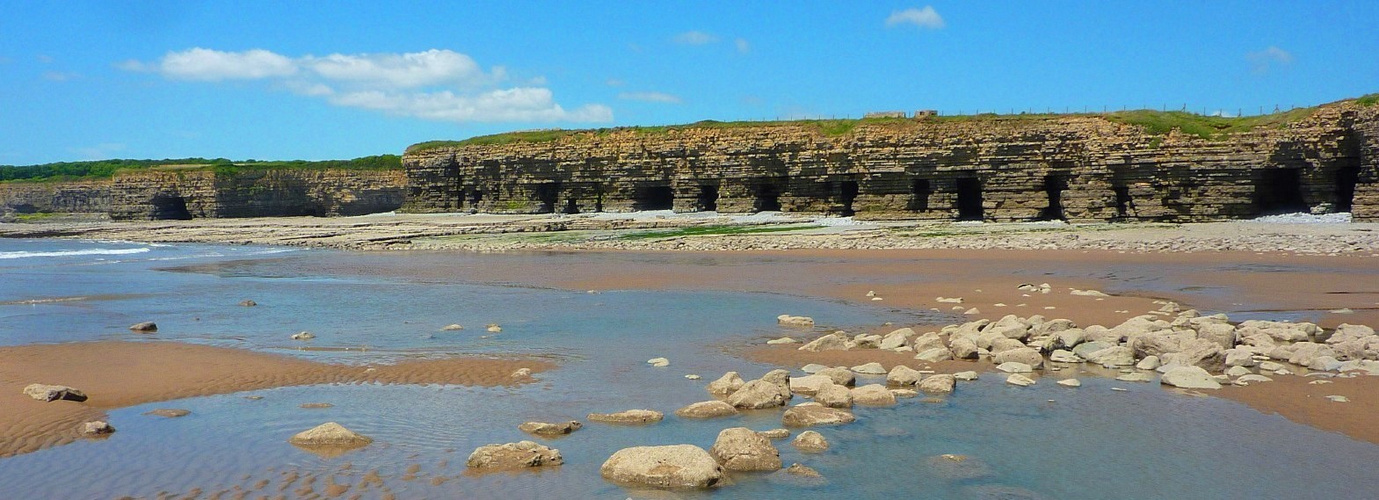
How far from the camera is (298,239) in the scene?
44156mm

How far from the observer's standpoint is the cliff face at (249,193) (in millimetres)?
70438

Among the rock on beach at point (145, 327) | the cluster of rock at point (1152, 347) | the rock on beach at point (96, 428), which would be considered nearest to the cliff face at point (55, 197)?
the rock on beach at point (145, 327)

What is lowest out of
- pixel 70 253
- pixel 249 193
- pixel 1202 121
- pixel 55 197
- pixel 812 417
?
pixel 70 253

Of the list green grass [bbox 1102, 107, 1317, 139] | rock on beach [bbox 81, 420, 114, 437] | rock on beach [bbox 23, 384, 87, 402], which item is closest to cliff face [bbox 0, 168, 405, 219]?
green grass [bbox 1102, 107, 1317, 139]

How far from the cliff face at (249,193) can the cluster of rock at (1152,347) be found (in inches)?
2648

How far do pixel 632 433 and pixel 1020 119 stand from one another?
40.7m

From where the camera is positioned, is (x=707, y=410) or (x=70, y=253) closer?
(x=707, y=410)

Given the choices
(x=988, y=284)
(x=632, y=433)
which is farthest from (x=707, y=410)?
(x=988, y=284)

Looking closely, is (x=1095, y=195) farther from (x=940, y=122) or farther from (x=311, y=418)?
(x=311, y=418)

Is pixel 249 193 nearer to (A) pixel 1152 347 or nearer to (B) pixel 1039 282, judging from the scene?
(B) pixel 1039 282

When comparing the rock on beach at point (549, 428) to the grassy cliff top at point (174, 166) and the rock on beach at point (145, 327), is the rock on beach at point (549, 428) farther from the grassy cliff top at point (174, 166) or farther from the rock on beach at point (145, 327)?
the grassy cliff top at point (174, 166)

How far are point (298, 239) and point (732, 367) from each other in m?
37.1

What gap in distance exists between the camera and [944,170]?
148ft

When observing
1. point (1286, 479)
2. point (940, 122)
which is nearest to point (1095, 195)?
point (940, 122)
